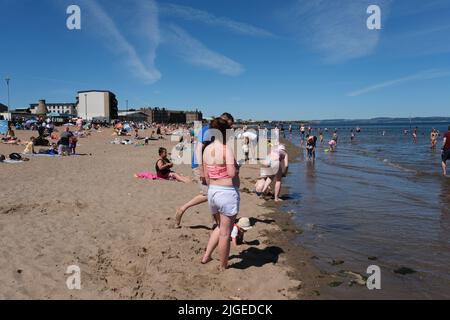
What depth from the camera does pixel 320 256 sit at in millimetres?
5758

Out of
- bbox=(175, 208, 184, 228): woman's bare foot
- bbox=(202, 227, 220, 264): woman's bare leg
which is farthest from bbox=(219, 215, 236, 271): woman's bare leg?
bbox=(175, 208, 184, 228): woman's bare foot

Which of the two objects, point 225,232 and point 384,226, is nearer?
point 225,232

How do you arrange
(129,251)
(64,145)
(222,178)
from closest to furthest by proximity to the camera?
1. (222,178)
2. (129,251)
3. (64,145)

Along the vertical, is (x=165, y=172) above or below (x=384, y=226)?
above

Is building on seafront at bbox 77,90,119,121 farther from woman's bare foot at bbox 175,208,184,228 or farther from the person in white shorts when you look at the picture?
the person in white shorts

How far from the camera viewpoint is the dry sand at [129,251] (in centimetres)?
425

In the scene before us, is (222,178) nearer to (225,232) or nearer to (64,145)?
(225,232)

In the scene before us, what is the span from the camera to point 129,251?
5.39 metres

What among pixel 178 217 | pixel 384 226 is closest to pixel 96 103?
pixel 178 217

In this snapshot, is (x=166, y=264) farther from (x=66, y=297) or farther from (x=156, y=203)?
(x=156, y=203)

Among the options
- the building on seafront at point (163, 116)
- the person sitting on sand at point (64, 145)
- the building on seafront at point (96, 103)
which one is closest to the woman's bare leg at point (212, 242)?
the person sitting on sand at point (64, 145)

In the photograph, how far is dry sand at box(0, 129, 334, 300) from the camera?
4.25m

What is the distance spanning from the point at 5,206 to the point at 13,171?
5680 mm

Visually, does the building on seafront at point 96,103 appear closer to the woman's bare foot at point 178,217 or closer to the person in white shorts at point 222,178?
the woman's bare foot at point 178,217
